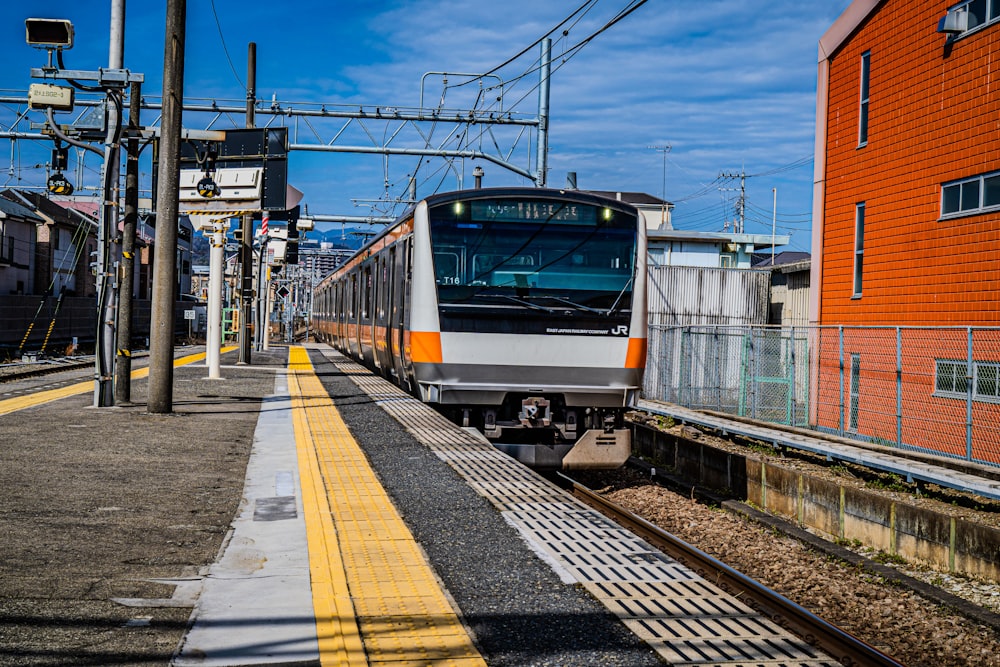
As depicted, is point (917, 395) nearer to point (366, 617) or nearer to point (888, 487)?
point (888, 487)

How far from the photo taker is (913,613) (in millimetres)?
7543

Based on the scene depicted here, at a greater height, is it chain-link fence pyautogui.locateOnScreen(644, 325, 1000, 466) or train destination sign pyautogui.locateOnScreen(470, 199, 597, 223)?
train destination sign pyautogui.locateOnScreen(470, 199, 597, 223)

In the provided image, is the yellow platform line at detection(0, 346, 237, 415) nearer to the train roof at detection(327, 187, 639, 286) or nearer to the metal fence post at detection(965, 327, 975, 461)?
the train roof at detection(327, 187, 639, 286)

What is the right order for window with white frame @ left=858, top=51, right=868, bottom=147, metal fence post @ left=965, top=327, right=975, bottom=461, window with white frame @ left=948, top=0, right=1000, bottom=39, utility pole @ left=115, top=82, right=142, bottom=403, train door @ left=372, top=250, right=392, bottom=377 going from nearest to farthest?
metal fence post @ left=965, top=327, right=975, bottom=461
utility pole @ left=115, top=82, right=142, bottom=403
window with white frame @ left=948, top=0, right=1000, bottom=39
train door @ left=372, top=250, right=392, bottom=377
window with white frame @ left=858, top=51, right=868, bottom=147

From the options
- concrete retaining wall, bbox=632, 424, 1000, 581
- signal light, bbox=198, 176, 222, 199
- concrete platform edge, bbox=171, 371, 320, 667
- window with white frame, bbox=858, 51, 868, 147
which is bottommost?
concrete retaining wall, bbox=632, 424, 1000, 581

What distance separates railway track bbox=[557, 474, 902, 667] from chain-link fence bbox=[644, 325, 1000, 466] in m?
5.07

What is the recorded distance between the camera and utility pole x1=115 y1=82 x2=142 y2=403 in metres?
12.9

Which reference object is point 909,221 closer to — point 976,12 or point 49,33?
point 976,12

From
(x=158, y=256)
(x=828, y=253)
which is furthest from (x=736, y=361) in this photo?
(x=158, y=256)

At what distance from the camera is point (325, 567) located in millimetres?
5453

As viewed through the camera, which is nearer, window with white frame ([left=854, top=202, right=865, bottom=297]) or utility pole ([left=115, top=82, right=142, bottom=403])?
utility pole ([left=115, top=82, right=142, bottom=403])

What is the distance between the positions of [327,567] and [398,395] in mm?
10420

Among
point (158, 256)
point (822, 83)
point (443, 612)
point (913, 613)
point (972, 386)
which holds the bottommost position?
point (913, 613)

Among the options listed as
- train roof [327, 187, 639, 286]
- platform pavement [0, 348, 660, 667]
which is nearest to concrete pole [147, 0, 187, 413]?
platform pavement [0, 348, 660, 667]
